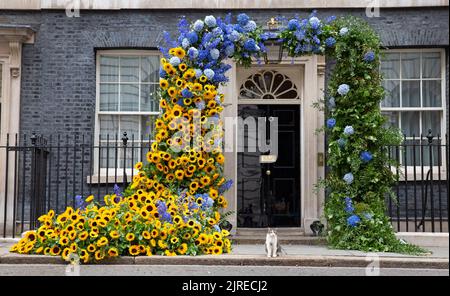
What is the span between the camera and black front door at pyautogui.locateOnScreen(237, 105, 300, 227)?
1102cm

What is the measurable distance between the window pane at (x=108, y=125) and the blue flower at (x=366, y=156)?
4732 millimetres

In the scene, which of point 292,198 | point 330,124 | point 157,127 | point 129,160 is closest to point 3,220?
point 129,160

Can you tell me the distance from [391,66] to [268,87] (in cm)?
241

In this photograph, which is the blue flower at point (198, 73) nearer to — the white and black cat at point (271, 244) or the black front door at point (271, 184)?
the black front door at point (271, 184)

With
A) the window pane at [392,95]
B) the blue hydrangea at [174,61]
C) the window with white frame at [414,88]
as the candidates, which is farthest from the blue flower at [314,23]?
the window pane at [392,95]

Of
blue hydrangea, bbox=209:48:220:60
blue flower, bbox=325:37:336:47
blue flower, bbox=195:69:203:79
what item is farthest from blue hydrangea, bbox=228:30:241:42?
blue flower, bbox=325:37:336:47

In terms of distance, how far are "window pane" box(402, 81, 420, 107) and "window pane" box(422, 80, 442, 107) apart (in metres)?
0.13

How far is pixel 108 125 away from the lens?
1131 centimetres

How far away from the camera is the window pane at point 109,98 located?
11320 millimetres

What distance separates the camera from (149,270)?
7.48 metres

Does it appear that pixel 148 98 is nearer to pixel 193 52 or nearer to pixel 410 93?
pixel 193 52

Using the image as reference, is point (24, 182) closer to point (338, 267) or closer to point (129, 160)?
point (129, 160)

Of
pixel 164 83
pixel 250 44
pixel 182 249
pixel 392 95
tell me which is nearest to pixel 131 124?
pixel 164 83

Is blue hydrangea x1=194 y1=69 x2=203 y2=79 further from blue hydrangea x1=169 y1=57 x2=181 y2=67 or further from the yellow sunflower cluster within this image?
blue hydrangea x1=169 y1=57 x2=181 y2=67
